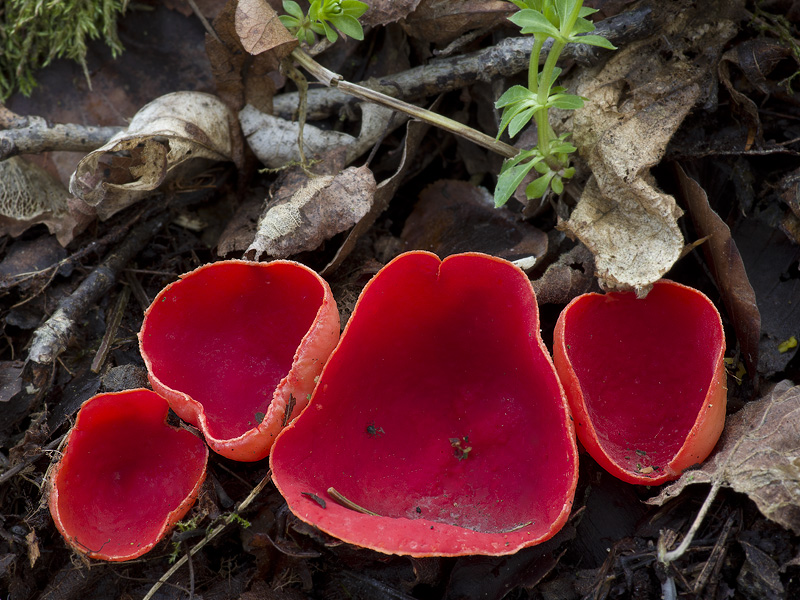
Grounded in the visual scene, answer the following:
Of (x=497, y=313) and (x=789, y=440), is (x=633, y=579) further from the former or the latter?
(x=497, y=313)

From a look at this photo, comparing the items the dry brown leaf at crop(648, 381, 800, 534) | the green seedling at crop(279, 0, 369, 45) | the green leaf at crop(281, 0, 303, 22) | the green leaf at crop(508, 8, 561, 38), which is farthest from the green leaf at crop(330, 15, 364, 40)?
the dry brown leaf at crop(648, 381, 800, 534)

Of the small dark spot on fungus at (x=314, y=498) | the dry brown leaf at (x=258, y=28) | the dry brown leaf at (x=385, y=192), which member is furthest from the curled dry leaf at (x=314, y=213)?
the small dark spot on fungus at (x=314, y=498)

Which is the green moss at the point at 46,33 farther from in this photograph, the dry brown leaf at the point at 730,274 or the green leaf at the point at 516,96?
the dry brown leaf at the point at 730,274

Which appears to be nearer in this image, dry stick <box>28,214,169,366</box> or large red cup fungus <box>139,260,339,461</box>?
large red cup fungus <box>139,260,339,461</box>

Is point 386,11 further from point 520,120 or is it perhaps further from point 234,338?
point 234,338

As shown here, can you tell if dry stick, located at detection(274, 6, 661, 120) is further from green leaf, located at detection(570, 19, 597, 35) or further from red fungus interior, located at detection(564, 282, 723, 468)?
red fungus interior, located at detection(564, 282, 723, 468)

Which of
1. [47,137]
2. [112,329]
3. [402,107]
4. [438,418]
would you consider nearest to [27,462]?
[112,329]
